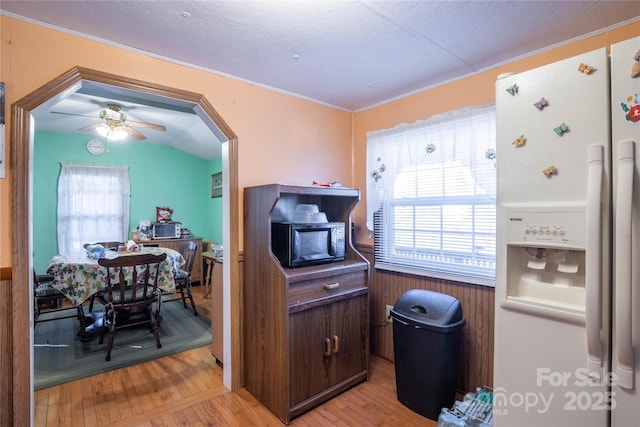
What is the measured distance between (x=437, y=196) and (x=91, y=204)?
499 cm

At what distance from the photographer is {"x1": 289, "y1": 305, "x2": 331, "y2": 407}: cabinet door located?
6.44ft

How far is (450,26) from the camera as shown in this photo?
1.64 m

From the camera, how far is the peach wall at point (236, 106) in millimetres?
1568

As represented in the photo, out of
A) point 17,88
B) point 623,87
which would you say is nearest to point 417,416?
point 623,87

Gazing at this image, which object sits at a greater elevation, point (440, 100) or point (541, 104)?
point (440, 100)

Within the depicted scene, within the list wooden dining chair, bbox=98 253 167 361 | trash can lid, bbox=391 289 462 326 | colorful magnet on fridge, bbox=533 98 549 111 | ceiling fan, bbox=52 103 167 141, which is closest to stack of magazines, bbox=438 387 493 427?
trash can lid, bbox=391 289 462 326

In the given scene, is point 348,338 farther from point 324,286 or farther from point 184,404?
point 184,404

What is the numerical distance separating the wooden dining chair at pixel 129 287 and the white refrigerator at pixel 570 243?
9.52 feet

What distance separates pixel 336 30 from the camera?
1.67 m

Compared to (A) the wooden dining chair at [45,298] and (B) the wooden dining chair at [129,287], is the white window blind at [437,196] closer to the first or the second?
(B) the wooden dining chair at [129,287]

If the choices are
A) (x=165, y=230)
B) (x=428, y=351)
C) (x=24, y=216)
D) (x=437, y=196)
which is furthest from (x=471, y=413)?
(x=165, y=230)

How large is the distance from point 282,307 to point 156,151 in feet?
14.9

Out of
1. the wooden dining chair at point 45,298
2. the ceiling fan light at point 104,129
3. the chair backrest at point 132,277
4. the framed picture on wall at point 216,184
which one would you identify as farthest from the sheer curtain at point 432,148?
the framed picture on wall at point 216,184

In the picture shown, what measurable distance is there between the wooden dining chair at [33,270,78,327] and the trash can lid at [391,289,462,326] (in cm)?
294
